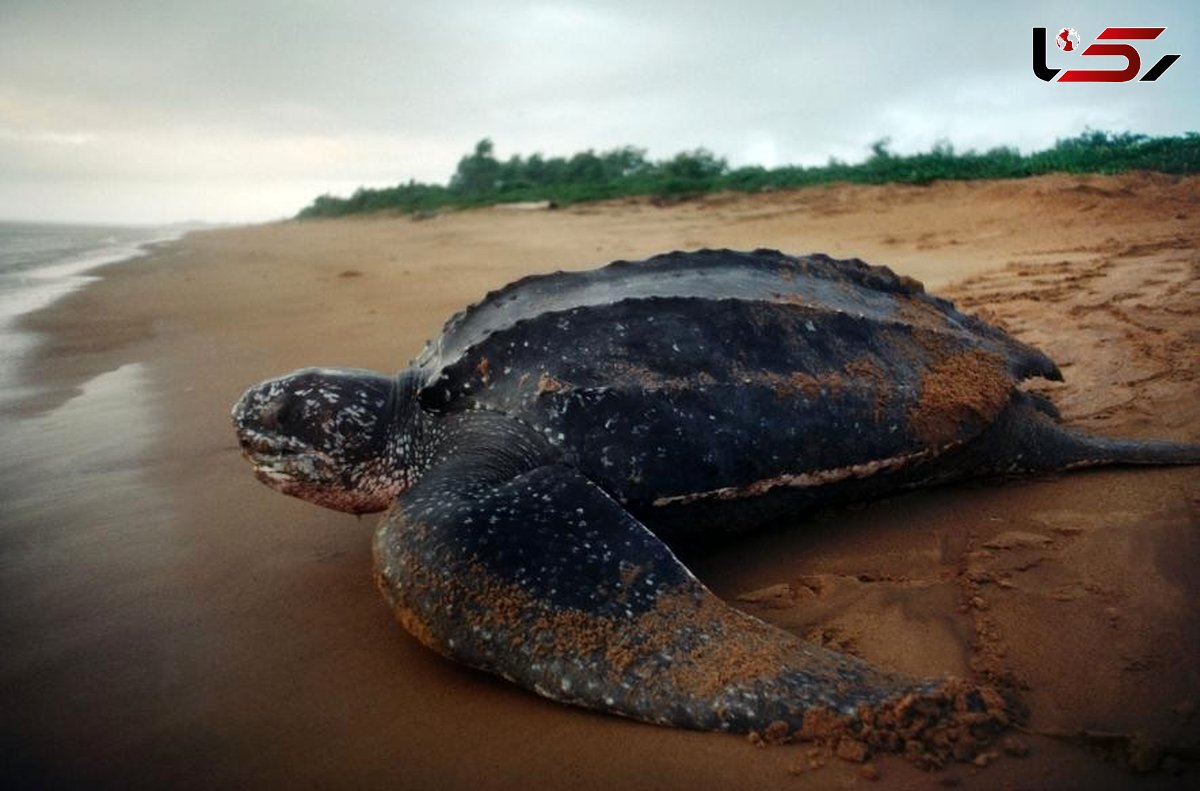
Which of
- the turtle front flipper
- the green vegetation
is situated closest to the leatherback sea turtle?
the turtle front flipper

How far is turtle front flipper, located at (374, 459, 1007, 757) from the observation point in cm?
121

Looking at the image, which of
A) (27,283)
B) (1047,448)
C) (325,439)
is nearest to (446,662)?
(325,439)

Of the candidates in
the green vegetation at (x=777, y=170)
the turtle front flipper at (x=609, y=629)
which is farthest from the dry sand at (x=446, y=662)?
the green vegetation at (x=777, y=170)

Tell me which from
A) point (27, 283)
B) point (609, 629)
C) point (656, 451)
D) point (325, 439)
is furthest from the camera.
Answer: point (27, 283)

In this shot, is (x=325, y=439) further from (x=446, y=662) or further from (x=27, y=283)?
(x=27, y=283)

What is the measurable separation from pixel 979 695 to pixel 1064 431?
1.37 metres

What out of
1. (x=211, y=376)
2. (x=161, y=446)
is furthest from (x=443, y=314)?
(x=161, y=446)

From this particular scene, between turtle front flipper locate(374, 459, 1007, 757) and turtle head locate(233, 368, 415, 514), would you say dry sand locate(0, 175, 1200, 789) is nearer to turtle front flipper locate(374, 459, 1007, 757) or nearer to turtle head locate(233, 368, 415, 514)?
turtle front flipper locate(374, 459, 1007, 757)

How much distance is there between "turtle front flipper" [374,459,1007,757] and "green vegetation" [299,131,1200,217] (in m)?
9.63

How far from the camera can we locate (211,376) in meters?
3.99

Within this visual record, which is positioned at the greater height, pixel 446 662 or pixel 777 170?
pixel 777 170

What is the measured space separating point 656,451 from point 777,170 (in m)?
14.4

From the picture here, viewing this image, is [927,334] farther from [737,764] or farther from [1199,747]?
[737,764]

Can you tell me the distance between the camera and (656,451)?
1.78m
